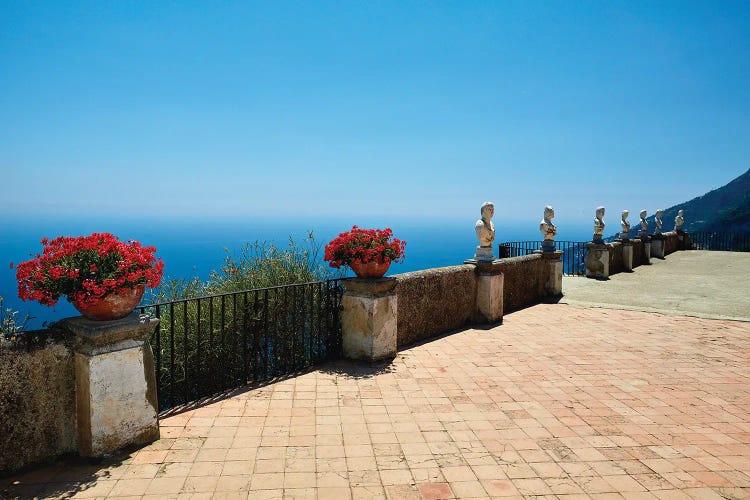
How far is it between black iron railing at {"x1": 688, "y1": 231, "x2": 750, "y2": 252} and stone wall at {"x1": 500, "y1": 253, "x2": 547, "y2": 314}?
1920 cm

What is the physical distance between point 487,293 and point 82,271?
641 centimetres

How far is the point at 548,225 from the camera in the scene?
10891 mm

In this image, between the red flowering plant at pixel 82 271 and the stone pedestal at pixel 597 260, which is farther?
the stone pedestal at pixel 597 260

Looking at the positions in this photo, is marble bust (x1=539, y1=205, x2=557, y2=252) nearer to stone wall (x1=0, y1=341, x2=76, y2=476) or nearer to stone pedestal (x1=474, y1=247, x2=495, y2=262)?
stone pedestal (x1=474, y1=247, x2=495, y2=262)

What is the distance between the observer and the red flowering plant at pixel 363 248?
19.0ft

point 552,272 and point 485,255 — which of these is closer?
point 485,255

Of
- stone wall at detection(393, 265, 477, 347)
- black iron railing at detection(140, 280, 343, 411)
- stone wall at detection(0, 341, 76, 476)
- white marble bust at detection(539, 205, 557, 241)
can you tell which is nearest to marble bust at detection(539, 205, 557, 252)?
white marble bust at detection(539, 205, 557, 241)

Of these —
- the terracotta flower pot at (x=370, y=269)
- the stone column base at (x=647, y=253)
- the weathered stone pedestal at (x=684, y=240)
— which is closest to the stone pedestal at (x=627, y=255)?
the stone column base at (x=647, y=253)

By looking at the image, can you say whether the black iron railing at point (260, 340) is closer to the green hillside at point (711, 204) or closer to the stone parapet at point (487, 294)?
the stone parapet at point (487, 294)

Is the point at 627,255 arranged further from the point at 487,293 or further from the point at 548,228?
the point at 487,293

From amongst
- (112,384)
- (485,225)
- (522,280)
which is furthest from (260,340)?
(522,280)

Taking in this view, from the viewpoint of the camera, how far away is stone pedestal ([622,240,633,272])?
15.2m

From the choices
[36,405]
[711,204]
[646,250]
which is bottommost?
[36,405]

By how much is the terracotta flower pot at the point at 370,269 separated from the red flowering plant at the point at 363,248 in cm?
5
